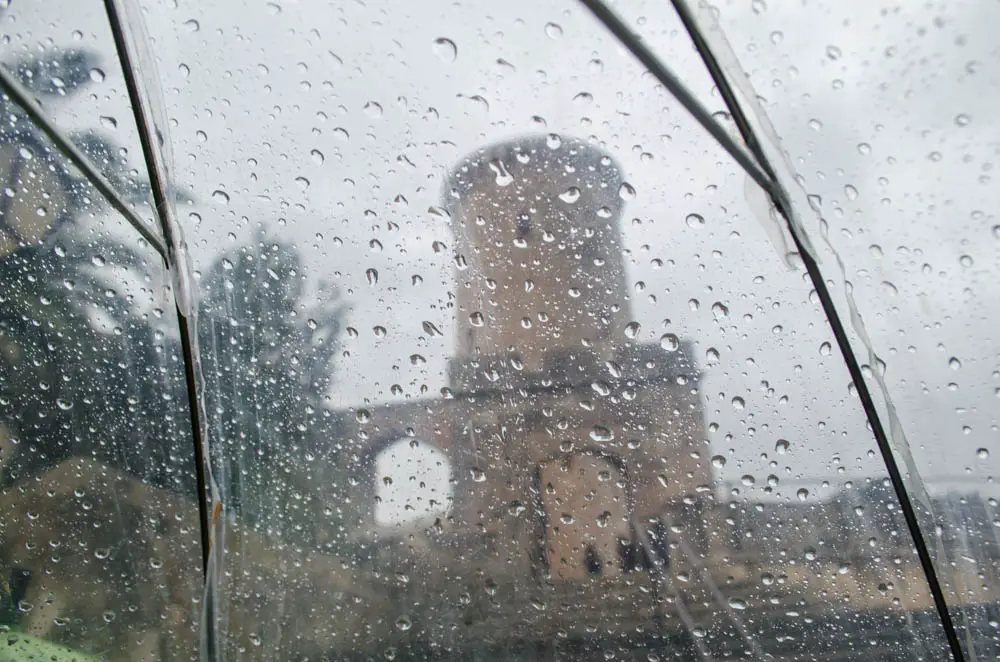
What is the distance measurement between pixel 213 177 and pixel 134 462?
1.34m

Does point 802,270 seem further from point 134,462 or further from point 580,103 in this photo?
point 134,462

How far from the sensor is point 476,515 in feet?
7.45

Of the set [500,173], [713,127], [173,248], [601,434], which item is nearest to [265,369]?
[173,248]

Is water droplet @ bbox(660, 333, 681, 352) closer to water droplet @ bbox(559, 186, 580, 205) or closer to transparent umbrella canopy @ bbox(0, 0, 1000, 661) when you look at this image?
transparent umbrella canopy @ bbox(0, 0, 1000, 661)

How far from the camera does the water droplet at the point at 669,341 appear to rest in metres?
2.22

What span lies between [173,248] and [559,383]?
1.72 meters

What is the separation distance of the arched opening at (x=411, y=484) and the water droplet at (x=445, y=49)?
60.3 inches

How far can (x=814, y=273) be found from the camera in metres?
1.92

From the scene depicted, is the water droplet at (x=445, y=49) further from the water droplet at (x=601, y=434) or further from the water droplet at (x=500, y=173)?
the water droplet at (x=601, y=434)

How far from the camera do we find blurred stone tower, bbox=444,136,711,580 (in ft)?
7.30

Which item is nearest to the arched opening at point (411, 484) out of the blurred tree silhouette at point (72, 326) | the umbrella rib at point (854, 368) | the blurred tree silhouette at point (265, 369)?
the blurred tree silhouette at point (265, 369)

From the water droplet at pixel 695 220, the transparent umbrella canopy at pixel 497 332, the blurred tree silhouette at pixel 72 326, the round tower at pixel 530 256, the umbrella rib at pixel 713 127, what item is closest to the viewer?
the umbrella rib at pixel 713 127

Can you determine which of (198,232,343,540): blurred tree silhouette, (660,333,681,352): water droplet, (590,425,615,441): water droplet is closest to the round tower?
(660,333,681,352): water droplet

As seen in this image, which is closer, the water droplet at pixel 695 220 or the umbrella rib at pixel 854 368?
the umbrella rib at pixel 854 368
